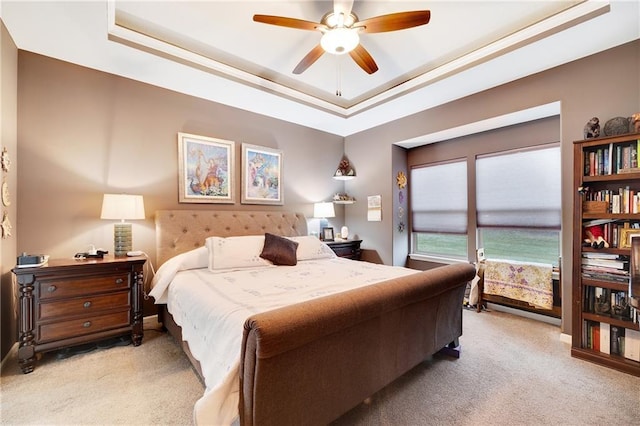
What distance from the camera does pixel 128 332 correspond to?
2.49 meters

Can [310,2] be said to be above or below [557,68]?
above

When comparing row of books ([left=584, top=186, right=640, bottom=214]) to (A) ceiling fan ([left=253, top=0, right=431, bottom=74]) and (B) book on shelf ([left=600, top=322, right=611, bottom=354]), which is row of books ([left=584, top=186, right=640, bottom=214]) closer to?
(B) book on shelf ([left=600, top=322, right=611, bottom=354])

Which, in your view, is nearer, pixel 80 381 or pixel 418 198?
pixel 80 381

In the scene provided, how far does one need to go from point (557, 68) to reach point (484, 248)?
7.34 ft

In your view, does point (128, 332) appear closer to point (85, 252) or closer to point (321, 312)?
point (85, 252)

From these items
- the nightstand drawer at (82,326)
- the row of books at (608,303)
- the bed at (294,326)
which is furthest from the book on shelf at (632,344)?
the nightstand drawer at (82,326)

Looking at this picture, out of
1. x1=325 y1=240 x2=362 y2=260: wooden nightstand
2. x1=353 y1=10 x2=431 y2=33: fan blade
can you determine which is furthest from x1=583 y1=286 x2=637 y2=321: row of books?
Answer: x1=325 y1=240 x2=362 y2=260: wooden nightstand

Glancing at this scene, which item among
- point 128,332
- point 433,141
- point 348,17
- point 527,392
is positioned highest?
point 348,17

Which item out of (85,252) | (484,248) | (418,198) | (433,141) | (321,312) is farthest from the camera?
(418,198)

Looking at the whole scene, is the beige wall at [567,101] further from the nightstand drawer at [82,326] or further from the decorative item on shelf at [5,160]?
the decorative item on shelf at [5,160]

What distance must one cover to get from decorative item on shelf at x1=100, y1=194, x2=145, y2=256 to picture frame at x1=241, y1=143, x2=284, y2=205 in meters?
1.33

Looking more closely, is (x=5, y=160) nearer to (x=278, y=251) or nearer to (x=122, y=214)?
(x=122, y=214)

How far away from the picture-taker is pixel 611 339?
225 centimetres

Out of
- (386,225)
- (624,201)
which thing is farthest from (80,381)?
(624,201)
